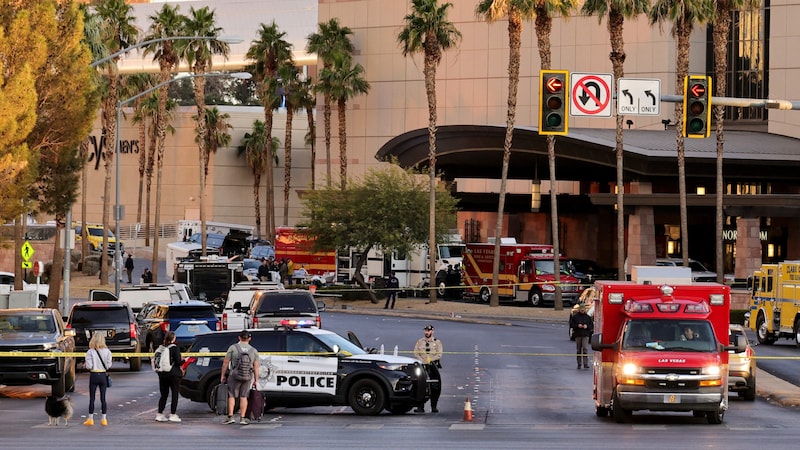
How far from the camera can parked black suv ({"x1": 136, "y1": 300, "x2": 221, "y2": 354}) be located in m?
37.5

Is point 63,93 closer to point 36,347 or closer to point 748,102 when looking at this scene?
point 36,347

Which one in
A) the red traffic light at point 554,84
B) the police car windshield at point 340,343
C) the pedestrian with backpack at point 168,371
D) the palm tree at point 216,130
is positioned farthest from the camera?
the palm tree at point 216,130

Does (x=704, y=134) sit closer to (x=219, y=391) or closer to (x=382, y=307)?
(x=219, y=391)

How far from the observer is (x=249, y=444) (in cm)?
2088

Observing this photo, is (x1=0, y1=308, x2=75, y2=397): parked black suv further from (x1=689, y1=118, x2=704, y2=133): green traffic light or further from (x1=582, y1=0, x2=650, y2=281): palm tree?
(x1=582, y1=0, x2=650, y2=281): palm tree

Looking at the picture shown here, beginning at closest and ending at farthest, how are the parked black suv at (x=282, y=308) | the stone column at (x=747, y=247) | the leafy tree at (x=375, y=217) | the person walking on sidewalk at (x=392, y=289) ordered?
the parked black suv at (x=282, y=308)
the person walking on sidewalk at (x=392, y=289)
the stone column at (x=747, y=247)
the leafy tree at (x=375, y=217)

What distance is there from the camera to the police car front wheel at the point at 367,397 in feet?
85.7

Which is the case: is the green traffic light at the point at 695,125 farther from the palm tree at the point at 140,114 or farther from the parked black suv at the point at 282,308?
the palm tree at the point at 140,114

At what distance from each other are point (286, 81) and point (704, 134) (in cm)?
6513

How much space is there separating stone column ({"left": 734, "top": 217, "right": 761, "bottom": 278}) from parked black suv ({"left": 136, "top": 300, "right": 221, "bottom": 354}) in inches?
1415

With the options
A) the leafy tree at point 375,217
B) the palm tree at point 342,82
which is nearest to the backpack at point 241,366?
the leafy tree at point 375,217

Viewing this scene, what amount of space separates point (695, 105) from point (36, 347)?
14.4 m

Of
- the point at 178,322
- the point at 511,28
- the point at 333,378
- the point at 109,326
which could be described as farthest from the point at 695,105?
the point at 511,28

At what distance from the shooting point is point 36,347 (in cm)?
2933
